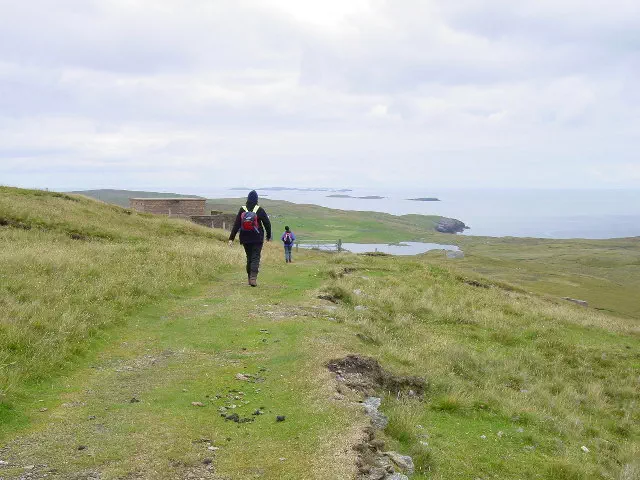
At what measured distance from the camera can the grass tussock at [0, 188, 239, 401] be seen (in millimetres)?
8281

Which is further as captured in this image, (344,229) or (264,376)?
(344,229)

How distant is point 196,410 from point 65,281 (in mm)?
7626

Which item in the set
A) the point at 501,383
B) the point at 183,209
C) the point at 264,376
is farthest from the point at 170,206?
the point at 264,376

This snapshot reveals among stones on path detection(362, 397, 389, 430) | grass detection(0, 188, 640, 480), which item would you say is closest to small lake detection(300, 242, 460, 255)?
grass detection(0, 188, 640, 480)

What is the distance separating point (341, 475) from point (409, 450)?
74.0 inches

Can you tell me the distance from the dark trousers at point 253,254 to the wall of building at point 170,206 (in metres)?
32.7

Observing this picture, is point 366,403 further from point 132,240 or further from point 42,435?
point 132,240

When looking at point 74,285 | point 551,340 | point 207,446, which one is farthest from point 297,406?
point 551,340

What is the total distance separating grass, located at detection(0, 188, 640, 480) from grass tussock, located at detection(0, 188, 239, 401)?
6cm

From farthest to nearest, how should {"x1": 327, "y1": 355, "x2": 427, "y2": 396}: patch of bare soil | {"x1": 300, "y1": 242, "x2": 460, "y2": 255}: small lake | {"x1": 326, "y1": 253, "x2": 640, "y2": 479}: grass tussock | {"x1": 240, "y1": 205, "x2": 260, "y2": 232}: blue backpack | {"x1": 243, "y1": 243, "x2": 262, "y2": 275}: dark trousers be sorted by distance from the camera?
{"x1": 300, "y1": 242, "x2": 460, "y2": 255}: small lake
{"x1": 243, "y1": 243, "x2": 262, "y2": 275}: dark trousers
{"x1": 240, "y1": 205, "x2": 260, "y2": 232}: blue backpack
{"x1": 327, "y1": 355, "x2": 427, "y2": 396}: patch of bare soil
{"x1": 326, "y1": 253, "x2": 640, "y2": 479}: grass tussock

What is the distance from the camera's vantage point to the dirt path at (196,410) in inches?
214

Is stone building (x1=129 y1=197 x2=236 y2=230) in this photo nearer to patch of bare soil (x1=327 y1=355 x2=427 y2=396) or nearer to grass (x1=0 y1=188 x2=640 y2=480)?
grass (x1=0 y1=188 x2=640 y2=480)

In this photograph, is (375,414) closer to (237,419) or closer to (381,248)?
(237,419)

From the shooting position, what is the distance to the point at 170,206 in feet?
156
